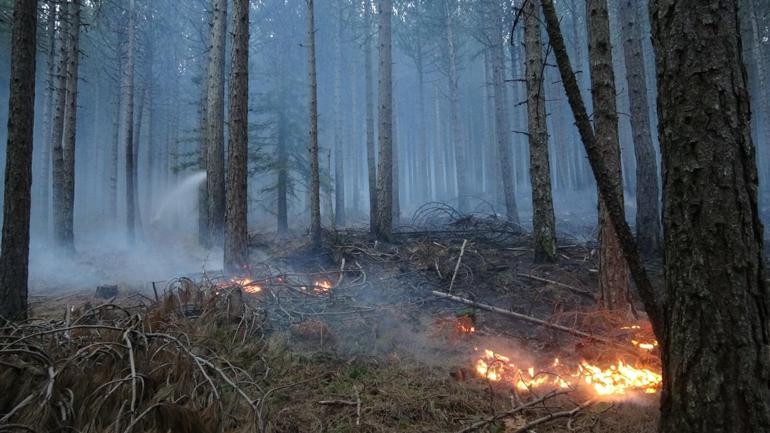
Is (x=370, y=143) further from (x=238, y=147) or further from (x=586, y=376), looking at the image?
(x=586, y=376)

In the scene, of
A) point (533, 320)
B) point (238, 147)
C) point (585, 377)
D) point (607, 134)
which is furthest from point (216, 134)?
point (585, 377)

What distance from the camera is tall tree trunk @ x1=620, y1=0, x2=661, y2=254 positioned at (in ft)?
25.8

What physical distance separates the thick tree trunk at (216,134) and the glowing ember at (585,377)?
31.0ft

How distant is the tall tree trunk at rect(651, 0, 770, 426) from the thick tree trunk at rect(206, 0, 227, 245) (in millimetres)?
11344

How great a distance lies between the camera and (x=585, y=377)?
369 cm

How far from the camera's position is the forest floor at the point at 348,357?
8.13 ft

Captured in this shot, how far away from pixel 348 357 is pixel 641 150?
7686 mm

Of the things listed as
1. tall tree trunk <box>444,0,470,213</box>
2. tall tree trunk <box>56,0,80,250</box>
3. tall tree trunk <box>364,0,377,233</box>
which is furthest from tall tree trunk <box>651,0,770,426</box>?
tall tree trunk <box>444,0,470,213</box>

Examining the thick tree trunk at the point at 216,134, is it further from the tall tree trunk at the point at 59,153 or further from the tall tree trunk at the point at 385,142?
the tall tree trunk at the point at 385,142

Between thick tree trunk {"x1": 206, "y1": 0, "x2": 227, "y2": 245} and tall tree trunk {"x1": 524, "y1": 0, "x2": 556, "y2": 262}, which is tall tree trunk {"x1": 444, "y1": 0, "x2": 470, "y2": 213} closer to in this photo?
thick tree trunk {"x1": 206, "y1": 0, "x2": 227, "y2": 245}

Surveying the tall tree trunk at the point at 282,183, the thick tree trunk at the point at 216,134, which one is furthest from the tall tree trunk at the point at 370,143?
the thick tree trunk at the point at 216,134

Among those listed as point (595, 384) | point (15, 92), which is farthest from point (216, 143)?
point (595, 384)

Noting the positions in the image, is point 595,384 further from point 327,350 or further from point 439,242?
point 439,242

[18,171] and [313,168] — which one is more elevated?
[313,168]
